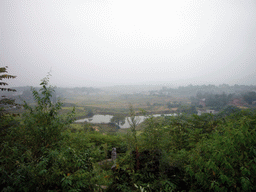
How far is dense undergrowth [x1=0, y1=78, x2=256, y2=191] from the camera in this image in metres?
2.18

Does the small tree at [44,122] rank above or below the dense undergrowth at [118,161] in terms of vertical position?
above

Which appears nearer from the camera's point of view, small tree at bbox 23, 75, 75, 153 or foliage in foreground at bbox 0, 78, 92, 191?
foliage in foreground at bbox 0, 78, 92, 191

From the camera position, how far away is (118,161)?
3.47 m

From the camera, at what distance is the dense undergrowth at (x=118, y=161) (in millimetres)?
2178

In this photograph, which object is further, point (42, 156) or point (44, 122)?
point (44, 122)

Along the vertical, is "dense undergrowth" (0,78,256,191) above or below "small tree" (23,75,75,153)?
below

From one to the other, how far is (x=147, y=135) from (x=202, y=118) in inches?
145

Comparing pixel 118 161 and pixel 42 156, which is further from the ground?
pixel 42 156

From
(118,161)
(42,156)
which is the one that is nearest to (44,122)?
(42,156)

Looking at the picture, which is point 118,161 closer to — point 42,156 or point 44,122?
point 42,156

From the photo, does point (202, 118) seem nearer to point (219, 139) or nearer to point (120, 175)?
point (219, 139)

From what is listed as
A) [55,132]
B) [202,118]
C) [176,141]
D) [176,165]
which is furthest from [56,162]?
[202,118]

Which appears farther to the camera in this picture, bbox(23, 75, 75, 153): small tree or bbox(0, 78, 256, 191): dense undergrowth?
bbox(23, 75, 75, 153): small tree

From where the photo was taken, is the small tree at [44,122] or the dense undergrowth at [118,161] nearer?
the dense undergrowth at [118,161]
